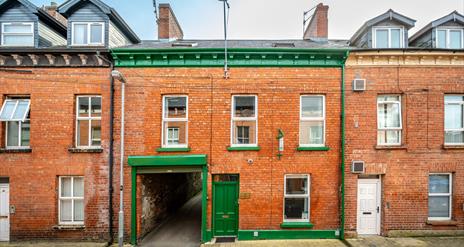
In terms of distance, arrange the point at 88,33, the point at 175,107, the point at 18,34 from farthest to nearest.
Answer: the point at 88,33, the point at 18,34, the point at 175,107

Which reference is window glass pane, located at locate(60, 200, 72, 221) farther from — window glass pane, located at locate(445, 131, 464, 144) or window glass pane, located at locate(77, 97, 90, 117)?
window glass pane, located at locate(445, 131, 464, 144)

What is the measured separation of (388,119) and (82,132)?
41.5 feet

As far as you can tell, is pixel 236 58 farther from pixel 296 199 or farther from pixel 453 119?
pixel 453 119

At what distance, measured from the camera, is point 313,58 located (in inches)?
369

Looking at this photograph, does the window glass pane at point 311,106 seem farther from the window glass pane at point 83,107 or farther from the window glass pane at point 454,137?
the window glass pane at point 83,107

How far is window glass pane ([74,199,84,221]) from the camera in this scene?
9.05 metres

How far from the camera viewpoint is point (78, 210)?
906cm

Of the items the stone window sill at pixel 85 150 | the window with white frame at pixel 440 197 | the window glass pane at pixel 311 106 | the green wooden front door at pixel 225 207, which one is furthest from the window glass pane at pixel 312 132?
the stone window sill at pixel 85 150

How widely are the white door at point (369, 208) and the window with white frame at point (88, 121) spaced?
1098 centimetres

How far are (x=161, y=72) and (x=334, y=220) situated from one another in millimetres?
9207

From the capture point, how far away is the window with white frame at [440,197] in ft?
30.8

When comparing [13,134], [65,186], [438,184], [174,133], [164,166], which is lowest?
[65,186]

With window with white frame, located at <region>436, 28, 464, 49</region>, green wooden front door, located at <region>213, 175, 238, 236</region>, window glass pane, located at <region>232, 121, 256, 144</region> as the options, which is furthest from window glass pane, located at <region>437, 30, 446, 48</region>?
green wooden front door, located at <region>213, 175, 238, 236</region>

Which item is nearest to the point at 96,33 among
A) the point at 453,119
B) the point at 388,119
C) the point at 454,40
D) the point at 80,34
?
the point at 80,34
